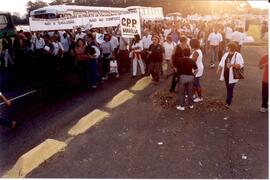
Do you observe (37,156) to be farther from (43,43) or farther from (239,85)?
(43,43)

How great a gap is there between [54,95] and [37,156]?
5.18m

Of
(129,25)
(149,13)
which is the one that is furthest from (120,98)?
(149,13)

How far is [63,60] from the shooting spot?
17406mm

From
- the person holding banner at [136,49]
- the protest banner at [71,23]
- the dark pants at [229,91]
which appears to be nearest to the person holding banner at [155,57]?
the person holding banner at [136,49]

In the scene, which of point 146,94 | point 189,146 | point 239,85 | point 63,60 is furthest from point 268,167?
point 63,60

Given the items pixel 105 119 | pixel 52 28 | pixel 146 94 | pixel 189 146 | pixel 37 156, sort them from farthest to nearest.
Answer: pixel 52 28 < pixel 146 94 < pixel 105 119 < pixel 189 146 < pixel 37 156

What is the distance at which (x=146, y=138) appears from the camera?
311 inches

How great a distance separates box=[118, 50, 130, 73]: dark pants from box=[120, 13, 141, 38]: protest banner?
102cm

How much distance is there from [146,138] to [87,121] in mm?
1678

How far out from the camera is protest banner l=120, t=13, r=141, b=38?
14.2 m

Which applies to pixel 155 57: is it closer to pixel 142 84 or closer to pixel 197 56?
pixel 142 84

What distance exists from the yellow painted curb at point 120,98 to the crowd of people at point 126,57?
1.33 metres

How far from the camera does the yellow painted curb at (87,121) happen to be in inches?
327

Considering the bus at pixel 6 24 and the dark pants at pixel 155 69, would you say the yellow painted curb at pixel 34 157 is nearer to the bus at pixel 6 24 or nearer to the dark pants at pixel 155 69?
the dark pants at pixel 155 69
